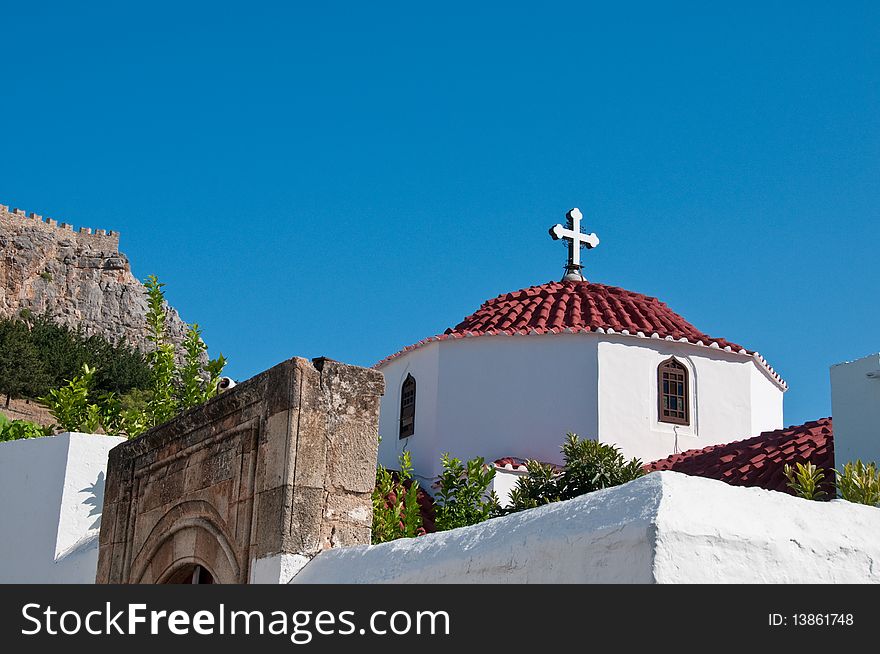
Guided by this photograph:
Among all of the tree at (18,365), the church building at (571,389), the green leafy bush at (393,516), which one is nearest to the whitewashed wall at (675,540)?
the green leafy bush at (393,516)

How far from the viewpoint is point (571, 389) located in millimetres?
13070

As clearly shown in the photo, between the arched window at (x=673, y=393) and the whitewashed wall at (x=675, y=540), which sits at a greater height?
the arched window at (x=673, y=393)

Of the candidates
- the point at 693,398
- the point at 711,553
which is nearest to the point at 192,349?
the point at 693,398

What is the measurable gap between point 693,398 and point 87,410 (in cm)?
710

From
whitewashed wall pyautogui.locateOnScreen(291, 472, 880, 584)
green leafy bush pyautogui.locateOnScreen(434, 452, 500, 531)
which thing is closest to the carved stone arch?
whitewashed wall pyautogui.locateOnScreen(291, 472, 880, 584)

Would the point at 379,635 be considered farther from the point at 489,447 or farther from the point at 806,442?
the point at 489,447

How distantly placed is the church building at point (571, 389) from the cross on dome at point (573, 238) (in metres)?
1.44

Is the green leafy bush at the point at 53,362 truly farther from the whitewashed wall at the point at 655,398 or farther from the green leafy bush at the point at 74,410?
the whitewashed wall at the point at 655,398

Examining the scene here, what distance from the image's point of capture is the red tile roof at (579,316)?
13.4m

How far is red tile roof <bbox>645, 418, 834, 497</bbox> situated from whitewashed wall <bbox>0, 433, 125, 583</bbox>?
19.0ft

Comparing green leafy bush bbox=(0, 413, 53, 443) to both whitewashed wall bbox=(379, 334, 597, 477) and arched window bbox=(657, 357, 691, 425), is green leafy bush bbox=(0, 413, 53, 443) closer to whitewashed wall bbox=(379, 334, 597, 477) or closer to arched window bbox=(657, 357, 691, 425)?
whitewashed wall bbox=(379, 334, 597, 477)

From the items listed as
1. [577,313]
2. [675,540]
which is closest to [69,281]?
[577,313]

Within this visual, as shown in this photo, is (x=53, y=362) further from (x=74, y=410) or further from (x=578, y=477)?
(x=578, y=477)

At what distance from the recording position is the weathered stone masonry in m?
6.11
